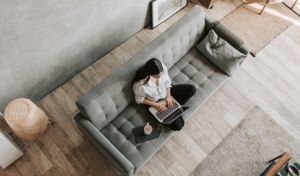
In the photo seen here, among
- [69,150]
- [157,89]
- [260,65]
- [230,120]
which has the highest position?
[157,89]

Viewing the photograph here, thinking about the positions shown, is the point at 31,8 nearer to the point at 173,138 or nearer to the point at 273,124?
the point at 173,138

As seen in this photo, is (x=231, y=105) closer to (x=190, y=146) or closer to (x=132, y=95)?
(x=190, y=146)

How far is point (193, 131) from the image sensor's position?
259 centimetres

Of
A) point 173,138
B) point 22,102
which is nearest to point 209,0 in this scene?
point 173,138

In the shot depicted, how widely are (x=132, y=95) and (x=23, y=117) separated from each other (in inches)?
43.2

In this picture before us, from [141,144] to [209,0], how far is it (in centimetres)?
272

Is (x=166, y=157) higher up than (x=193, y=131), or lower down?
lower down

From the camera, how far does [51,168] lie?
2.28 metres

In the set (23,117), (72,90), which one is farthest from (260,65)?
(23,117)

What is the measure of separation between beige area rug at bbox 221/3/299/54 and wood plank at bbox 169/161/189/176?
2168 mm

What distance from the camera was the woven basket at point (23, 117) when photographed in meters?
1.94

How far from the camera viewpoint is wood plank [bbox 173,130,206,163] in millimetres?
2451

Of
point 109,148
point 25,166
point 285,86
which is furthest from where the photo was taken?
point 285,86

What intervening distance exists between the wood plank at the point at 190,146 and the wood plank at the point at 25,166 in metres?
1.69
